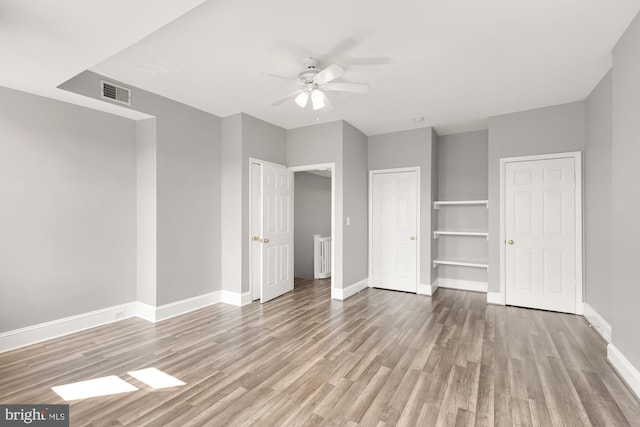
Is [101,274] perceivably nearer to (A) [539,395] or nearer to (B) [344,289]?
(B) [344,289]

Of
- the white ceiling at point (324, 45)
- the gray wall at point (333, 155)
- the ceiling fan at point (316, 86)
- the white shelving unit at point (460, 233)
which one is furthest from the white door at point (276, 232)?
the white shelving unit at point (460, 233)

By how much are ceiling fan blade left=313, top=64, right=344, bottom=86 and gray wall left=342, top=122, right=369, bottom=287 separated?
2004mm

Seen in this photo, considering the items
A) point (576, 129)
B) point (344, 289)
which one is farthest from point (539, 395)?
point (576, 129)

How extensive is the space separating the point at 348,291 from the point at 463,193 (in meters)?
2.70

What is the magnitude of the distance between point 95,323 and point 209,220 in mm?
1784

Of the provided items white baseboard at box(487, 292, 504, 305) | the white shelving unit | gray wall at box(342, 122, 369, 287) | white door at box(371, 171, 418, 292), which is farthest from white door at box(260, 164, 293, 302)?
white baseboard at box(487, 292, 504, 305)

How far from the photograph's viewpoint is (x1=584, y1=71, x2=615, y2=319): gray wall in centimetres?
322

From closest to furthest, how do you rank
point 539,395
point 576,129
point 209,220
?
point 539,395 → point 576,129 → point 209,220

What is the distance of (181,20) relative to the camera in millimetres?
2262

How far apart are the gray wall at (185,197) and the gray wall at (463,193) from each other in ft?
12.9

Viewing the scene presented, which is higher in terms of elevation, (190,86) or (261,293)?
(190,86)

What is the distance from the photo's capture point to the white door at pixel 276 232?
4617 millimetres

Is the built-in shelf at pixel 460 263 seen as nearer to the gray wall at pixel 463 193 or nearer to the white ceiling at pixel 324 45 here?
the gray wall at pixel 463 193

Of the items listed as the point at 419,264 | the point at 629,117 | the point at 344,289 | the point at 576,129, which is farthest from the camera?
the point at 419,264
